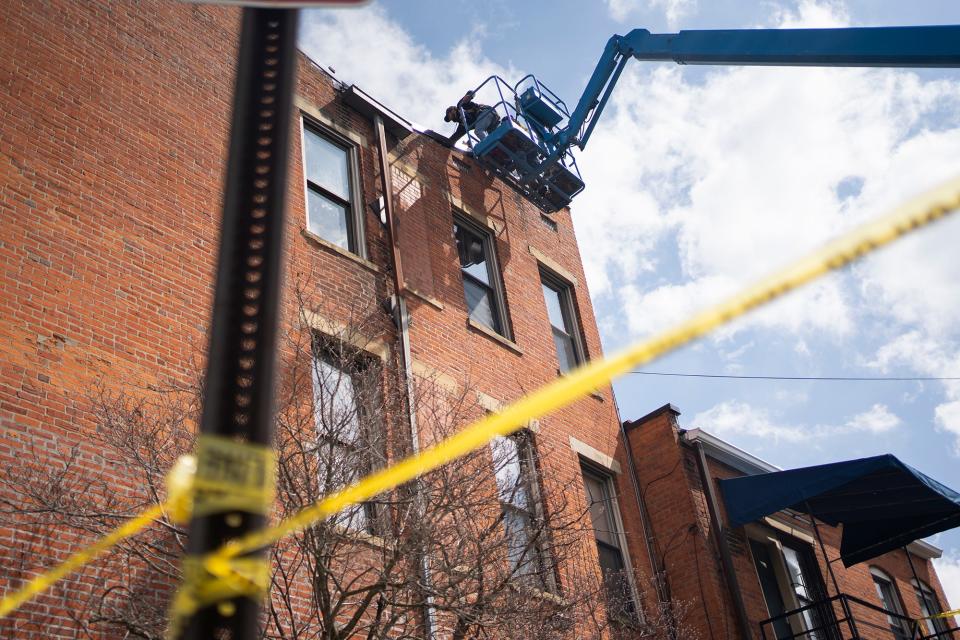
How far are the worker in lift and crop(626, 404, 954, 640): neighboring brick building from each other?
5.63 meters

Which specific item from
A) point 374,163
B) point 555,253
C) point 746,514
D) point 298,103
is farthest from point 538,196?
point 746,514

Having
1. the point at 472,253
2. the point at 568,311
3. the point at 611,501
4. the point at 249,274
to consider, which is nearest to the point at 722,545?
the point at 611,501

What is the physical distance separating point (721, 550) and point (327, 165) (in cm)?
828

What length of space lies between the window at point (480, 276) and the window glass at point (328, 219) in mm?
2222

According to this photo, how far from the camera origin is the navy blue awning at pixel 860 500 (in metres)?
13.8

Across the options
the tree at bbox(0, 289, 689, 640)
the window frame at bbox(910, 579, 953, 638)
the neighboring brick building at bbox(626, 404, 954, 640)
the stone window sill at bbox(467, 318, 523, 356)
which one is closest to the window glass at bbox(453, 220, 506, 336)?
the stone window sill at bbox(467, 318, 523, 356)

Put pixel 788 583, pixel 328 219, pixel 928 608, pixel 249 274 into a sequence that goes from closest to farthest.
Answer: pixel 249 274, pixel 328 219, pixel 788 583, pixel 928 608

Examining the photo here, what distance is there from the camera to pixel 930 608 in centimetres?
2055

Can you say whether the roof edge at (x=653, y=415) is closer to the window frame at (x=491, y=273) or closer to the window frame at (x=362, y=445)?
the window frame at (x=491, y=273)

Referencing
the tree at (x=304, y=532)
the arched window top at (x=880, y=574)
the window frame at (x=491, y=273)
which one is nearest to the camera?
the tree at (x=304, y=532)

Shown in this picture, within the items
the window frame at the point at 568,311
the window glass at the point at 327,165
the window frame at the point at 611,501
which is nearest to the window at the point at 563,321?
the window frame at the point at 568,311

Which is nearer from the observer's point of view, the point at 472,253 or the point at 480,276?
the point at 480,276

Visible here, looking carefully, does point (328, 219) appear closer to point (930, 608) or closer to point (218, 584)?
point (218, 584)

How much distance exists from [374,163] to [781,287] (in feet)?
39.7
